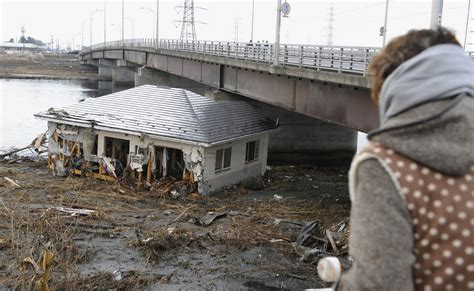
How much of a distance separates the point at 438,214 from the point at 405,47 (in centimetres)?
68

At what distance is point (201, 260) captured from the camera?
543 inches

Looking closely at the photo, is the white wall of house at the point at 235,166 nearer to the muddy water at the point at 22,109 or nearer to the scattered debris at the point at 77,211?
the scattered debris at the point at 77,211

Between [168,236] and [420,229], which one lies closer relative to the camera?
[420,229]

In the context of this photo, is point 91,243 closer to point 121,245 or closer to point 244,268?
point 121,245

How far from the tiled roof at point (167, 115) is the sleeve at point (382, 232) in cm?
1950

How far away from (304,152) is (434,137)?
32.0 metres

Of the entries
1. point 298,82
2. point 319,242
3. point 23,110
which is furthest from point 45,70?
point 319,242

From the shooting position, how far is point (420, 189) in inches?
76.5

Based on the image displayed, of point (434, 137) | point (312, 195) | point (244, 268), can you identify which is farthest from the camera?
point (312, 195)

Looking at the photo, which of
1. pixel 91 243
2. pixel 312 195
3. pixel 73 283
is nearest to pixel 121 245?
pixel 91 243

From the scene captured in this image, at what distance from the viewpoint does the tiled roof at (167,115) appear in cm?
2256

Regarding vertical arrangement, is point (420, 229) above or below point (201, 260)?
above

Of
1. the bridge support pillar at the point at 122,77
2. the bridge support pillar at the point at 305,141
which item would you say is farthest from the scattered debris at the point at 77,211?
the bridge support pillar at the point at 122,77

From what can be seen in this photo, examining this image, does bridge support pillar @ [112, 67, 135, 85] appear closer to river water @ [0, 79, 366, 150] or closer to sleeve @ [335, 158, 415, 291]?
river water @ [0, 79, 366, 150]
